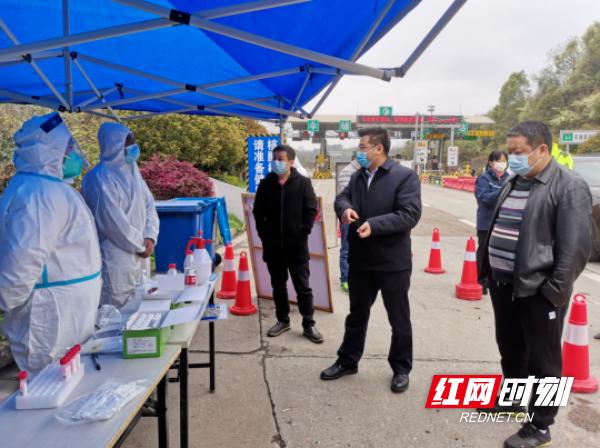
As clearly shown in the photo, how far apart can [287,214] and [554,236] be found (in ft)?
7.49

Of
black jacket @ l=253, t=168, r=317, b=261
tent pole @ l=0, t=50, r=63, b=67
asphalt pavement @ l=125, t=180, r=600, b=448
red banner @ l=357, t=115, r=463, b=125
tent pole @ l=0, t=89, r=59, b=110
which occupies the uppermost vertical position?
red banner @ l=357, t=115, r=463, b=125

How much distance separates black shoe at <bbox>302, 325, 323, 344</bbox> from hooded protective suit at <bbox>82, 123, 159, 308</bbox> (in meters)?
1.66

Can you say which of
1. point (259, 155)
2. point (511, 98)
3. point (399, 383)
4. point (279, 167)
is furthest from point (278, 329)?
point (511, 98)

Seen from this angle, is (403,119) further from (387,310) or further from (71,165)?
(71,165)

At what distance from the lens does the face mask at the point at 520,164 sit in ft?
8.36

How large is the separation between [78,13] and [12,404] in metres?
2.82

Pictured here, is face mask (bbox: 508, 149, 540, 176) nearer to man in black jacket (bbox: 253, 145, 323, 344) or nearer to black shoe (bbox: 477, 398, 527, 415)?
black shoe (bbox: 477, 398, 527, 415)

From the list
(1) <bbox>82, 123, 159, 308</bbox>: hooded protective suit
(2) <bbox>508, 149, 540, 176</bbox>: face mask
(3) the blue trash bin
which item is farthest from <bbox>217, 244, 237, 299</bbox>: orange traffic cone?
(2) <bbox>508, 149, 540, 176</bbox>: face mask

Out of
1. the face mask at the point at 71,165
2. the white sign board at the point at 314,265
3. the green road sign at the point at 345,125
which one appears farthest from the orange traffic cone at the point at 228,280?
the green road sign at the point at 345,125

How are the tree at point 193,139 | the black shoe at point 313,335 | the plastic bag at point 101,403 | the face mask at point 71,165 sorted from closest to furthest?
the plastic bag at point 101,403
the face mask at point 71,165
the black shoe at point 313,335
the tree at point 193,139

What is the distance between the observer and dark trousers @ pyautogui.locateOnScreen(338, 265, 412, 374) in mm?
3232

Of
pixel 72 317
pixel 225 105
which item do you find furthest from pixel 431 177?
pixel 72 317

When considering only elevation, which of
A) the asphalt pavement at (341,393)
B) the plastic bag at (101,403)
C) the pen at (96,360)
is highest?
the plastic bag at (101,403)

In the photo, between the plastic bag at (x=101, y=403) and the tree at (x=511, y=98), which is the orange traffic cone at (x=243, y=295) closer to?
the plastic bag at (x=101, y=403)
